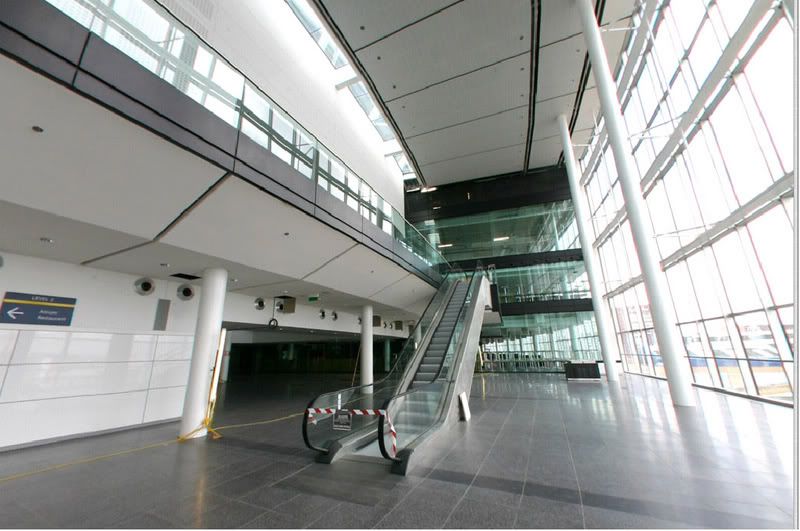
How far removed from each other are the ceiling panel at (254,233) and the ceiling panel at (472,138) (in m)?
10.7

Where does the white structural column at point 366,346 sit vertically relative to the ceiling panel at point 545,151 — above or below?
below

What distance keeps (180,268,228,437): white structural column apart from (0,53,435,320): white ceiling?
52 cm

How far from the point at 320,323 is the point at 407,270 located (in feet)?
16.7

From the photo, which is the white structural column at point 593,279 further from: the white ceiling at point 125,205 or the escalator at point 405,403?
the white ceiling at point 125,205

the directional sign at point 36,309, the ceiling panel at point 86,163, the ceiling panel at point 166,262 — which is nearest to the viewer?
the ceiling panel at point 86,163

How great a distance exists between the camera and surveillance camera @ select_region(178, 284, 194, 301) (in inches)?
344

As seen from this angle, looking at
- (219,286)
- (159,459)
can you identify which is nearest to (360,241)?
(219,286)

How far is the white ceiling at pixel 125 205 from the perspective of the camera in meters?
3.60

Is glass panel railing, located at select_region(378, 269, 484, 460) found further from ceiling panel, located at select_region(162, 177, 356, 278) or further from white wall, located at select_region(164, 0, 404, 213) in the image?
white wall, located at select_region(164, 0, 404, 213)

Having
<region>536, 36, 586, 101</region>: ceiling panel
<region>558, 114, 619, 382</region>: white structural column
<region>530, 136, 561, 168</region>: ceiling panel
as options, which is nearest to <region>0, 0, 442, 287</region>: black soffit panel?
<region>536, 36, 586, 101</region>: ceiling panel

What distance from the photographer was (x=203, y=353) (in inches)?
274

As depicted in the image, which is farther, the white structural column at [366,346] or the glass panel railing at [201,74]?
the white structural column at [366,346]

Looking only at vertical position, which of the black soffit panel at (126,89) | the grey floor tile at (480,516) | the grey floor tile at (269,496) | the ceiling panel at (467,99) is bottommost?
the grey floor tile at (269,496)

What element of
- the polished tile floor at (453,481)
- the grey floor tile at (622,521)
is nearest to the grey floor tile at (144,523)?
the polished tile floor at (453,481)
